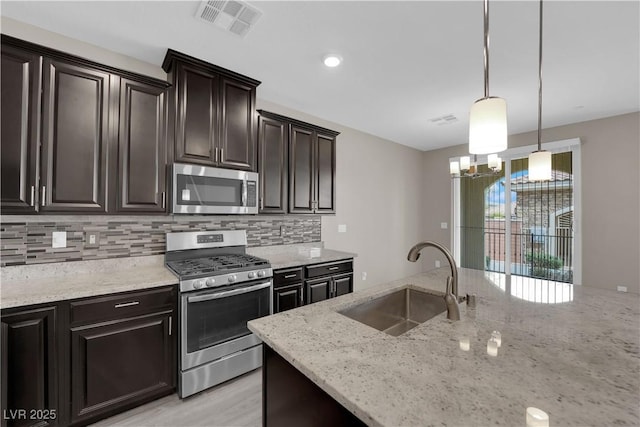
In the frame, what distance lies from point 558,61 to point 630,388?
8.94 feet

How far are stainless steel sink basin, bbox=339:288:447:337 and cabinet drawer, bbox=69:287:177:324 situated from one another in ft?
4.68

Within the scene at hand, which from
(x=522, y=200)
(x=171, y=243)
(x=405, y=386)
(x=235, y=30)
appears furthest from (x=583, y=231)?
(x=171, y=243)

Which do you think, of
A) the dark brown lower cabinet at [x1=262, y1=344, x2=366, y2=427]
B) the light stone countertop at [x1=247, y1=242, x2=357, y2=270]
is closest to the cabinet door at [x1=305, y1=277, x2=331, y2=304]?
the light stone countertop at [x1=247, y1=242, x2=357, y2=270]

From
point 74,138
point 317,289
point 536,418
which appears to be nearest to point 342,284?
point 317,289

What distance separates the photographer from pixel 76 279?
1969 mm

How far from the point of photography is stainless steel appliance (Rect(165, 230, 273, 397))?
6.74 feet

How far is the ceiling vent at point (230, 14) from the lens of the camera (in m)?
1.78

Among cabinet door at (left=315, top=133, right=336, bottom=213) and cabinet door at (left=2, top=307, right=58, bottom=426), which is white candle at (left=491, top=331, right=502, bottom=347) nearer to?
cabinet door at (left=2, top=307, right=58, bottom=426)

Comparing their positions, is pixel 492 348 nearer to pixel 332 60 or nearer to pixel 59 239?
pixel 332 60

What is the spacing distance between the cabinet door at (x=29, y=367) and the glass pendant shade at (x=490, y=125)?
2.41 metres

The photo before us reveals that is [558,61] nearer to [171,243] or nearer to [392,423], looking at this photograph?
[392,423]

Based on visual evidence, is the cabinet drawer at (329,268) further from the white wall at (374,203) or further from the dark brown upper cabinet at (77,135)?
the dark brown upper cabinet at (77,135)

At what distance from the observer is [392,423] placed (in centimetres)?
61

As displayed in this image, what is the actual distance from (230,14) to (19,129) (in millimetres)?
1535
